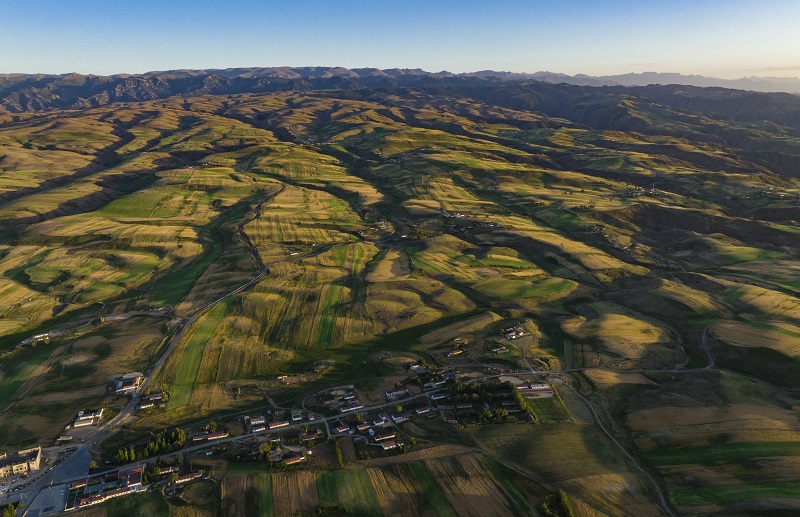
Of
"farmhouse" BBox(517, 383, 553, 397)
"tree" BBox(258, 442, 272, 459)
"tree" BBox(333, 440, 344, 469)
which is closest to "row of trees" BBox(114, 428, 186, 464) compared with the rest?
"tree" BBox(258, 442, 272, 459)

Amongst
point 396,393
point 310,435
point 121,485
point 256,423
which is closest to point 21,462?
point 121,485

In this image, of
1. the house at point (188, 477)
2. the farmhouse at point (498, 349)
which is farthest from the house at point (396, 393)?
the house at point (188, 477)

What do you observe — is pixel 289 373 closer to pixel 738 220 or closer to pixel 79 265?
Answer: pixel 79 265

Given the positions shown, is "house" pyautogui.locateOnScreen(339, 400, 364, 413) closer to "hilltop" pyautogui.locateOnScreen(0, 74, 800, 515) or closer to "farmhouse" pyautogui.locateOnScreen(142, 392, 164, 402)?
"hilltop" pyautogui.locateOnScreen(0, 74, 800, 515)

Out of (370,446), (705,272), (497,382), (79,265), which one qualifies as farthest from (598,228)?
(79,265)

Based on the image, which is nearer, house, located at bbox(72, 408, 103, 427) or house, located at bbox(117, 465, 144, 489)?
house, located at bbox(117, 465, 144, 489)

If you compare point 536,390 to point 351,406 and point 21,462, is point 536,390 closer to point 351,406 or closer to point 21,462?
point 351,406
